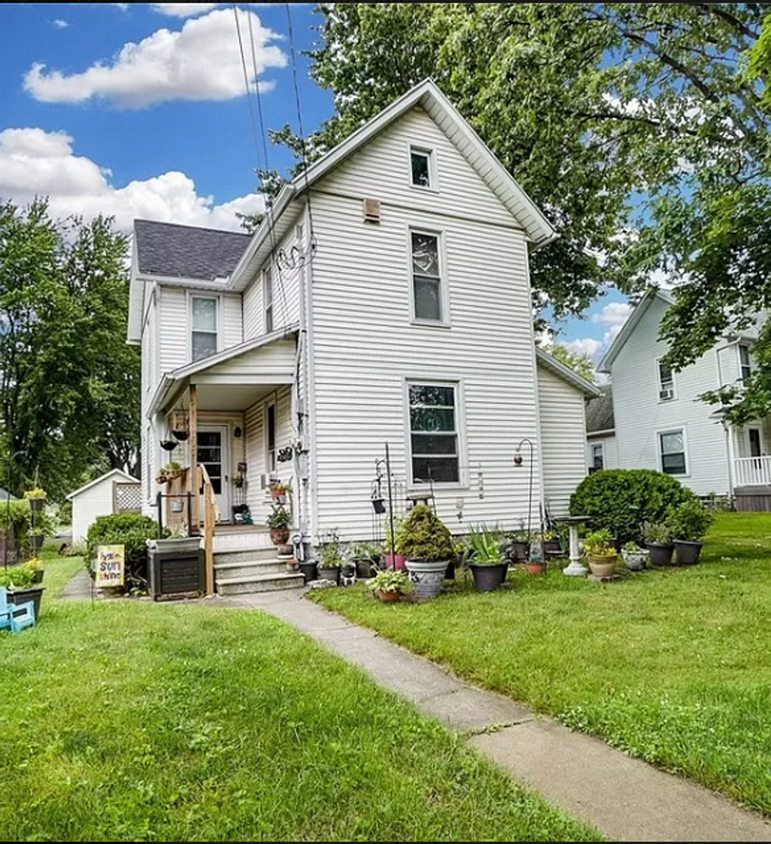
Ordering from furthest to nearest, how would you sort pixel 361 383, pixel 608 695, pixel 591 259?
pixel 591 259, pixel 361 383, pixel 608 695

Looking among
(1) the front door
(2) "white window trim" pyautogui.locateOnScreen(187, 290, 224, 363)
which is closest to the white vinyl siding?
(1) the front door

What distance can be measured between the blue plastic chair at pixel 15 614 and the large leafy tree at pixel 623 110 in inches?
307

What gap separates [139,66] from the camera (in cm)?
356

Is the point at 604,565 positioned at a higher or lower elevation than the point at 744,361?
lower

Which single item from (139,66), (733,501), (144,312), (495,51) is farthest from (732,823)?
(733,501)

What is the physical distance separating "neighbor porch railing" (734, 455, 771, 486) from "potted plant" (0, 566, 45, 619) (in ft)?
66.6

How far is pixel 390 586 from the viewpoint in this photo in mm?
7496

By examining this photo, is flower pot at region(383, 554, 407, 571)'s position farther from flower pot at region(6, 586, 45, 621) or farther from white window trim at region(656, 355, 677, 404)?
white window trim at region(656, 355, 677, 404)

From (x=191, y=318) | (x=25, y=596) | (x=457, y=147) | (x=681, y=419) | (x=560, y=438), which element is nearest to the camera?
(x=25, y=596)

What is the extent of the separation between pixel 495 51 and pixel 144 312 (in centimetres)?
1045

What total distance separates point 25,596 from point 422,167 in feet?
31.2

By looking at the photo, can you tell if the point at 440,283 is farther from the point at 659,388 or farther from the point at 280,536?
the point at 659,388

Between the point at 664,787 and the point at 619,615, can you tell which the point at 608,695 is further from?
the point at 619,615

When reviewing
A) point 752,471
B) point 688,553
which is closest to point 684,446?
point 752,471
